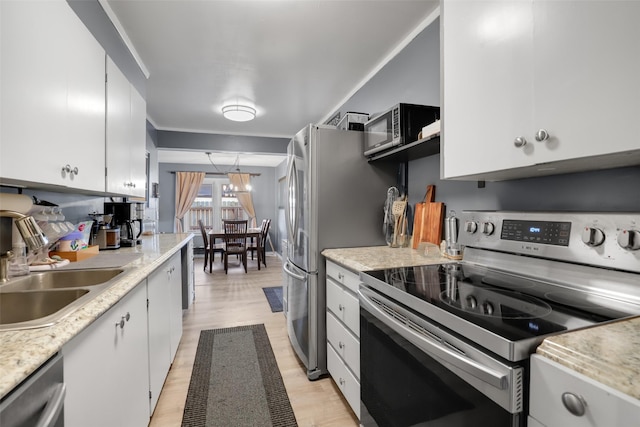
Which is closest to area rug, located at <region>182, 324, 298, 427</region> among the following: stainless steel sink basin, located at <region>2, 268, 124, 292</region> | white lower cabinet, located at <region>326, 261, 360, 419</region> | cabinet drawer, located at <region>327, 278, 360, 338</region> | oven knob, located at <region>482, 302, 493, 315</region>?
white lower cabinet, located at <region>326, 261, 360, 419</region>

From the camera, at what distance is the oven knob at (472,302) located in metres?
0.86

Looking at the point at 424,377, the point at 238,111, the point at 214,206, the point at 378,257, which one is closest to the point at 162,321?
the point at 378,257

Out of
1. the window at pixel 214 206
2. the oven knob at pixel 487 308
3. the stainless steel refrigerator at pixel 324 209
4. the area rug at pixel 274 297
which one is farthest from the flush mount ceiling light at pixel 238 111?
the window at pixel 214 206

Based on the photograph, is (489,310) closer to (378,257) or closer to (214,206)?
(378,257)

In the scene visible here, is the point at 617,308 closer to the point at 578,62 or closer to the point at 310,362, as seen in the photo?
the point at 578,62

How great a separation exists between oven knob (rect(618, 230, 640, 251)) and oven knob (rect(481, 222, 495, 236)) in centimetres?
44

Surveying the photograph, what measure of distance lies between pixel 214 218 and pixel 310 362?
6.37 metres

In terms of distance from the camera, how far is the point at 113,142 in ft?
5.58

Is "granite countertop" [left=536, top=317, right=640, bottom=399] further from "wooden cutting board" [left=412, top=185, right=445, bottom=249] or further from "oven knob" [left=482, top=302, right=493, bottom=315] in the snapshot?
"wooden cutting board" [left=412, top=185, right=445, bottom=249]

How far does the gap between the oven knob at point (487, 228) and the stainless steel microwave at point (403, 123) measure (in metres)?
0.65

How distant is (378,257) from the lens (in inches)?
65.2

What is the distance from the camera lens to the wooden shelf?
159cm

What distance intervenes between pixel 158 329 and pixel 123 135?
1217 mm

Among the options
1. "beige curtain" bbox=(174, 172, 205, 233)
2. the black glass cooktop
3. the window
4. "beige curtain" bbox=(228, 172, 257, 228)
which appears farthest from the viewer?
the window
